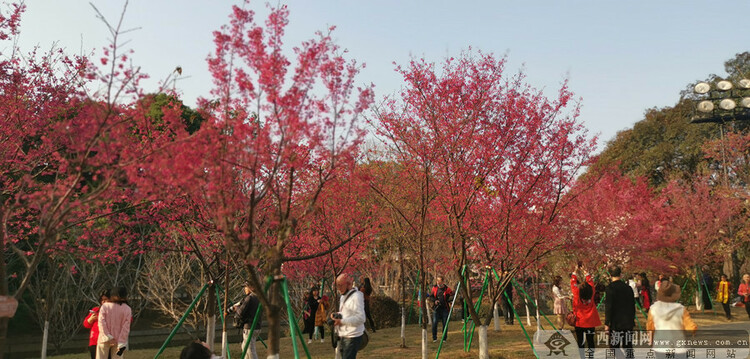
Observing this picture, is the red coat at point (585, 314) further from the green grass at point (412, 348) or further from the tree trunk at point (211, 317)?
the tree trunk at point (211, 317)

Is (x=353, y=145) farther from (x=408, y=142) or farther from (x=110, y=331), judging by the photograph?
(x=408, y=142)

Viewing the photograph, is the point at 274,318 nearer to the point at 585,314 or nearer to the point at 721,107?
the point at 585,314

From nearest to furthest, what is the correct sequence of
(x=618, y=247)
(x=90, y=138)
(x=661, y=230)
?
(x=90, y=138), (x=618, y=247), (x=661, y=230)

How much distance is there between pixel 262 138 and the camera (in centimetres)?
675

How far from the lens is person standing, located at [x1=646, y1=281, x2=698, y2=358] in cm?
736

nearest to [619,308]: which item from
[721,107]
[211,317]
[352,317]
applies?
[352,317]

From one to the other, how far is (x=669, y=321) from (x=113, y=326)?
7.30 meters

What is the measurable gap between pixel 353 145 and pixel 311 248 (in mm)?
11923

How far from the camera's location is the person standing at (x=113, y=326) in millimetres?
8469

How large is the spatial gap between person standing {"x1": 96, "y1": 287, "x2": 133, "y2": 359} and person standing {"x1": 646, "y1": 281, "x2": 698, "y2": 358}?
22.9ft

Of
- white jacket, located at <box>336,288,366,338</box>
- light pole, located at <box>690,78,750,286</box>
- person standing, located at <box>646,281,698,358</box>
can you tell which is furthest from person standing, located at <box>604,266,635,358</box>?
light pole, located at <box>690,78,750,286</box>

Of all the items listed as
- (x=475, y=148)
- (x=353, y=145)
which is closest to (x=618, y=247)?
(x=475, y=148)

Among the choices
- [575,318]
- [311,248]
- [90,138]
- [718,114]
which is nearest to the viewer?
[90,138]

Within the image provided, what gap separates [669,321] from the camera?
7.41m
